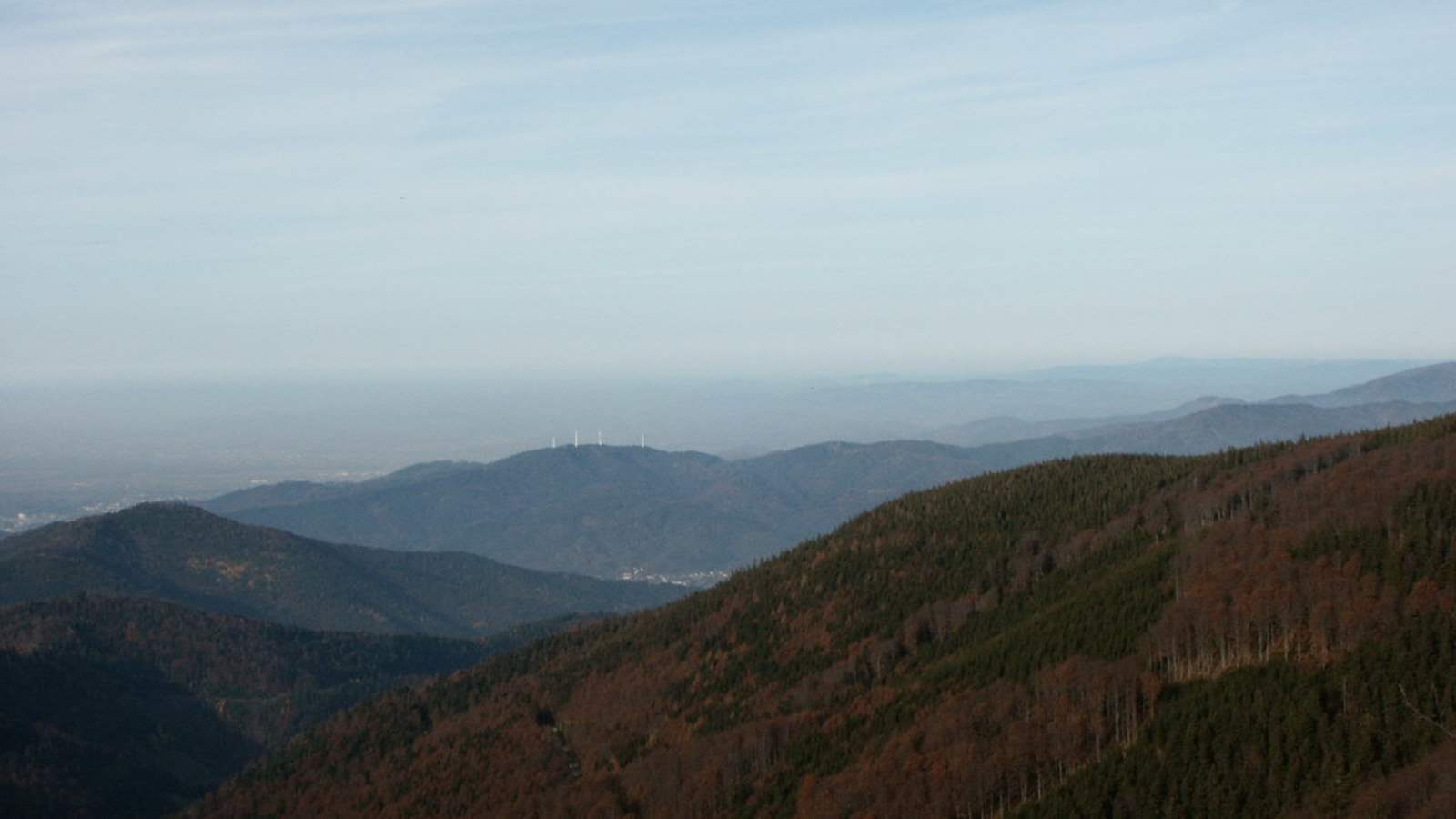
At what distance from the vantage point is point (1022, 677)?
87062 mm

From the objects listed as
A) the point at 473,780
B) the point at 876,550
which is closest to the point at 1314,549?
the point at 876,550

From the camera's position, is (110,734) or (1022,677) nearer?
(1022,677)

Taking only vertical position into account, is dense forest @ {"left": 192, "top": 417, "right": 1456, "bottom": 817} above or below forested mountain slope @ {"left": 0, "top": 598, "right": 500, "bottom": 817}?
above

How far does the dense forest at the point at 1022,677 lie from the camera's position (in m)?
64.1

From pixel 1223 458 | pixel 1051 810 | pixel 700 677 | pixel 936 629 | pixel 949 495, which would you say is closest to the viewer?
pixel 1051 810

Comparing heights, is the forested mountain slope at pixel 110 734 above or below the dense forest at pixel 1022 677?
below

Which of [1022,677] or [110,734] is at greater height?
[1022,677]

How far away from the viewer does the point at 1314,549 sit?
79750 millimetres

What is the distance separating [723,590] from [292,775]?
53.4 meters

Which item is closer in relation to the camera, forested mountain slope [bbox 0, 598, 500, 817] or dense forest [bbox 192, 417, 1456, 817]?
dense forest [bbox 192, 417, 1456, 817]

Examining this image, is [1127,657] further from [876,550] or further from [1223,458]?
[876,550]

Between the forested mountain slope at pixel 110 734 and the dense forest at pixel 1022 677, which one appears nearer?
the dense forest at pixel 1022 677

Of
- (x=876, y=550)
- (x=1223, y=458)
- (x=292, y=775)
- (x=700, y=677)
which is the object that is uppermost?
(x=1223, y=458)

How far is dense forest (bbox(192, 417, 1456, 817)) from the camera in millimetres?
64062
